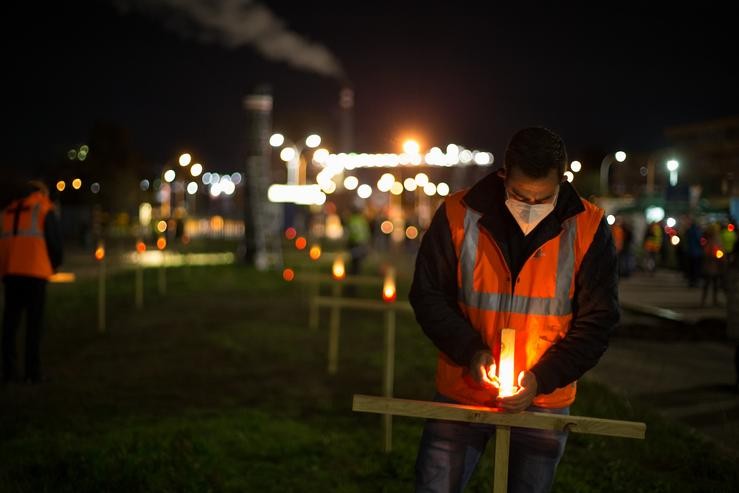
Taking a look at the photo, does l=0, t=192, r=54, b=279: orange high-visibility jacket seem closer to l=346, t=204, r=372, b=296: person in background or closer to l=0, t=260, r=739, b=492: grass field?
l=0, t=260, r=739, b=492: grass field

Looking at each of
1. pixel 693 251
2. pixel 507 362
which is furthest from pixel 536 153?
pixel 693 251

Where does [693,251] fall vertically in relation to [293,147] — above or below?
below

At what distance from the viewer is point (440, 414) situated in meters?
3.35

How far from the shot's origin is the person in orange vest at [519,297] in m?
3.52

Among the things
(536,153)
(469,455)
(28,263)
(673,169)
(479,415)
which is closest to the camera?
(479,415)

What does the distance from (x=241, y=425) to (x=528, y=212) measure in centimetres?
464

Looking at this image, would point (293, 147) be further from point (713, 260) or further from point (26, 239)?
point (26, 239)

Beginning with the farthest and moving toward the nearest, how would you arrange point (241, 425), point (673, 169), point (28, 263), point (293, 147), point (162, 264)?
1. point (293, 147)
2. point (673, 169)
3. point (162, 264)
4. point (28, 263)
5. point (241, 425)

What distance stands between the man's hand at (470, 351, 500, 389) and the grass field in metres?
2.76

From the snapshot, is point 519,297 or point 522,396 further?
point 519,297

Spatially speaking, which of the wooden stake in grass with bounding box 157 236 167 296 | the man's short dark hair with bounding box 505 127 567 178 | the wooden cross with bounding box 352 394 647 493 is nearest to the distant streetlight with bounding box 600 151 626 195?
the wooden stake in grass with bounding box 157 236 167 296

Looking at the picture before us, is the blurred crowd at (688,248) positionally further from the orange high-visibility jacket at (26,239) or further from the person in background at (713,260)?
the orange high-visibility jacket at (26,239)

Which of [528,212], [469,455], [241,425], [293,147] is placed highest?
[293,147]

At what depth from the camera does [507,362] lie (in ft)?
11.1
